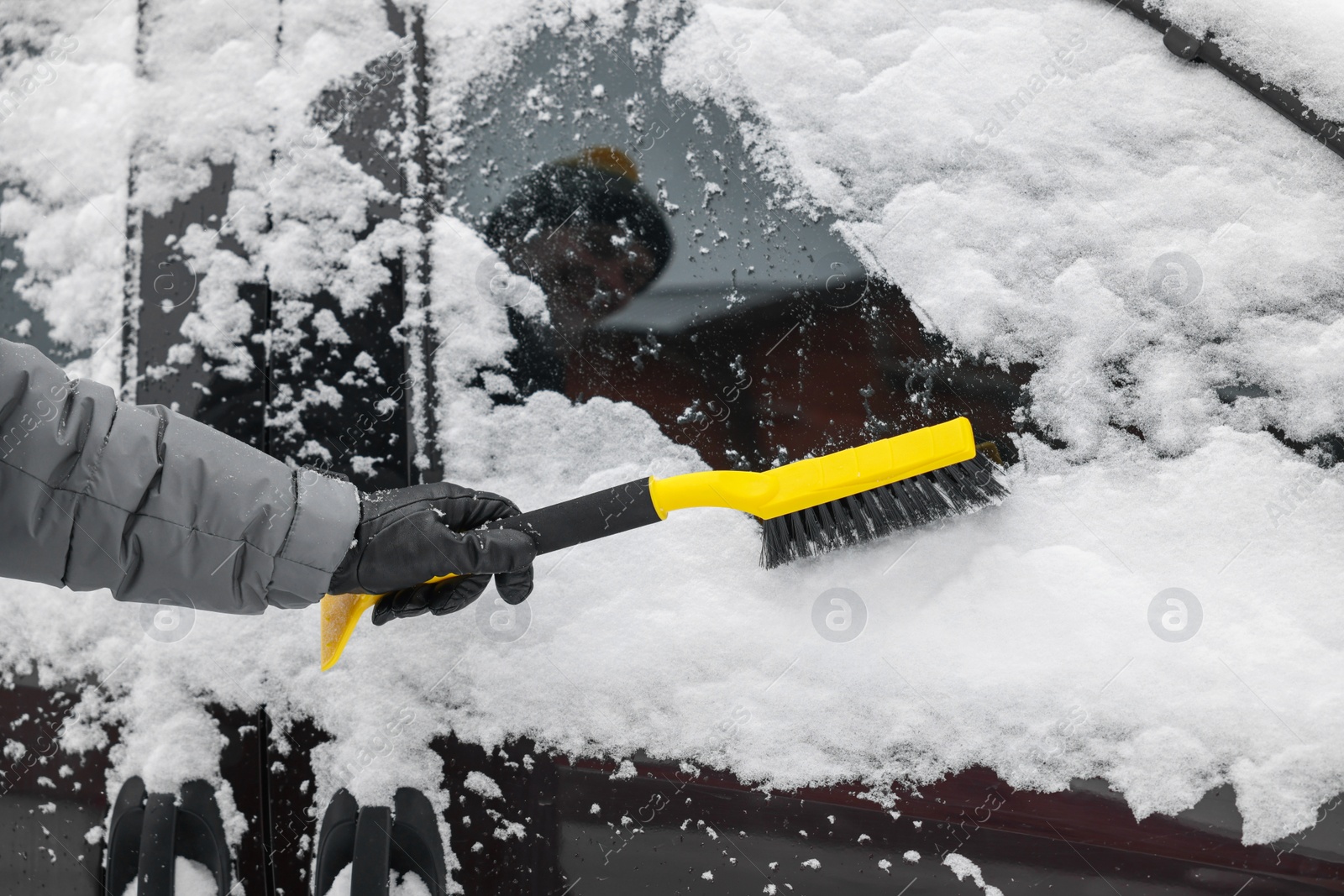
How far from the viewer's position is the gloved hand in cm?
131

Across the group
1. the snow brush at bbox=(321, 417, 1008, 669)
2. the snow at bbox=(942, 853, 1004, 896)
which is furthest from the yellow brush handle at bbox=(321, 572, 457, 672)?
the snow at bbox=(942, 853, 1004, 896)

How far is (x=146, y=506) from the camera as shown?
1.19m

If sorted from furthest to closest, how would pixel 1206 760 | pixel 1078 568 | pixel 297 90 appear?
pixel 297 90 < pixel 1078 568 < pixel 1206 760

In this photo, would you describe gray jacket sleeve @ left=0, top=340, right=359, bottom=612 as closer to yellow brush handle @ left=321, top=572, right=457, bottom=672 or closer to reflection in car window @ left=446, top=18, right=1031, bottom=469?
yellow brush handle @ left=321, top=572, right=457, bottom=672

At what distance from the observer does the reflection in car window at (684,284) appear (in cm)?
144

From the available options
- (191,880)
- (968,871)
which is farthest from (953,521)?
(191,880)

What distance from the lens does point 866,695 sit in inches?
54.5

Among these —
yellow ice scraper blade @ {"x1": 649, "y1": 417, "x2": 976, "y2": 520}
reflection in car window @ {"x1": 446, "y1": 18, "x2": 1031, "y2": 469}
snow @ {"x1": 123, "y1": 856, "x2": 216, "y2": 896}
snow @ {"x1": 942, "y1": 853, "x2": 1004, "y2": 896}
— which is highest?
reflection in car window @ {"x1": 446, "y1": 18, "x2": 1031, "y2": 469}

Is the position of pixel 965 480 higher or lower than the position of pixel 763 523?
higher

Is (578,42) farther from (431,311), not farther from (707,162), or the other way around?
(431,311)

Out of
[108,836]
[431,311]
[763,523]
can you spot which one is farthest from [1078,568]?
[108,836]

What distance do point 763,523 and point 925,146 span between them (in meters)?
0.74

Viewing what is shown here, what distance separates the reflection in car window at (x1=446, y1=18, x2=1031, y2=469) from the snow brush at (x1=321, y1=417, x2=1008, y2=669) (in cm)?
7

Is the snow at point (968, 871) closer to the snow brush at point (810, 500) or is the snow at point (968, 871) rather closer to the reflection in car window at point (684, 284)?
the snow brush at point (810, 500)
